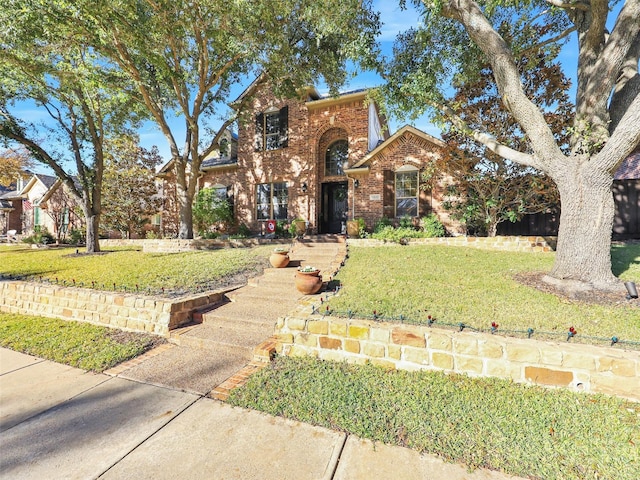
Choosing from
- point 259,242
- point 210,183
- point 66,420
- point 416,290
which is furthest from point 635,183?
point 210,183

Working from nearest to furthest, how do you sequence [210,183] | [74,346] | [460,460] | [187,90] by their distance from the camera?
[460,460] < [74,346] < [187,90] < [210,183]

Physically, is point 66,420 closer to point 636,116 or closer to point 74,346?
point 74,346

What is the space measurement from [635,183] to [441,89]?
8.62m

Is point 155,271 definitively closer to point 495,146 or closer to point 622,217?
point 495,146

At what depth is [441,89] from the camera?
25.4 feet

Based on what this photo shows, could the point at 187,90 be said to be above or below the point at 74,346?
above

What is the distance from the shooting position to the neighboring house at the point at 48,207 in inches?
795

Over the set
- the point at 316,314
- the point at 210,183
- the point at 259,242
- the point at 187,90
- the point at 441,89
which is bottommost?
the point at 316,314

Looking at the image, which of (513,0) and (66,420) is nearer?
(66,420)

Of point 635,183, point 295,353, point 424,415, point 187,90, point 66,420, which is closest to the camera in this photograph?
point 424,415

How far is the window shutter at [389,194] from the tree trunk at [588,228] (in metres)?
6.89

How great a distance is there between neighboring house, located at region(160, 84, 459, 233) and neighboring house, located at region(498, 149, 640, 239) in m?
2.67

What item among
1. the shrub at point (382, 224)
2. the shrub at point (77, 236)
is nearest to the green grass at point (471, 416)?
the shrub at point (382, 224)

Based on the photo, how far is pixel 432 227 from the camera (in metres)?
10.2
